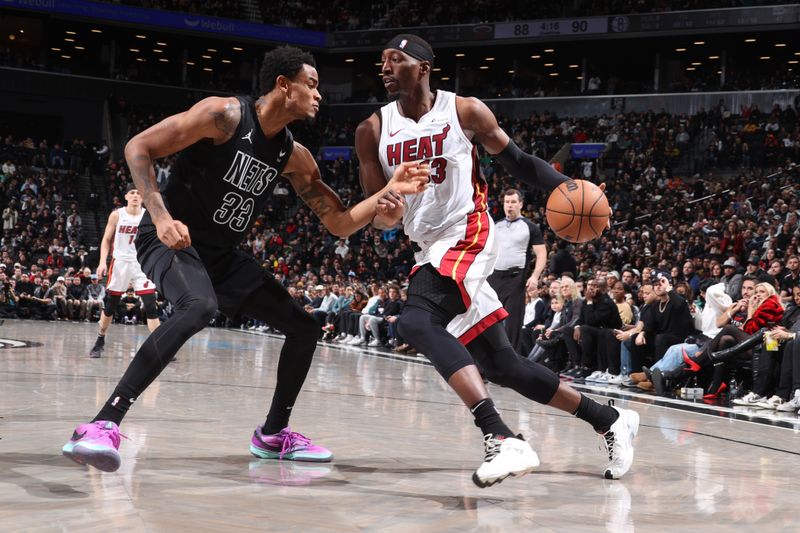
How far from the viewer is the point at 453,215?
161 inches

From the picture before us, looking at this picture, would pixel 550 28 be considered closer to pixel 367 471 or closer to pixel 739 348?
pixel 739 348

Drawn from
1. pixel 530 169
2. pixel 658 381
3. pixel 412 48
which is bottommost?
pixel 658 381

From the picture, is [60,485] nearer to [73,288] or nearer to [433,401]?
[433,401]

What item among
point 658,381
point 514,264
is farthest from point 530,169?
point 658,381

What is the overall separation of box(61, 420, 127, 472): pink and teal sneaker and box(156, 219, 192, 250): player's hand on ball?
0.78m

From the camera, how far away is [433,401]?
7223 millimetres

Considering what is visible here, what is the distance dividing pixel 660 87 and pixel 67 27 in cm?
2260

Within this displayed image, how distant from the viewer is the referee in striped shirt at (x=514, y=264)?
313 inches

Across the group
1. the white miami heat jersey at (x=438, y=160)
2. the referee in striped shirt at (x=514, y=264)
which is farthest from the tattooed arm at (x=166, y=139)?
the referee in striped shirt at (x=514, y=264)

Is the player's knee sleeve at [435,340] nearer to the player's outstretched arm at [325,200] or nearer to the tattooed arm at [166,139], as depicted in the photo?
the player's outstretched arm at [325,200]

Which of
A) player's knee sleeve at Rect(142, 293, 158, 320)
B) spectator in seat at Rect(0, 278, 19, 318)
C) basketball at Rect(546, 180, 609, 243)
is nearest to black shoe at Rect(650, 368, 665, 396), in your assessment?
basketball at Rect(546, 180, 609, 243)

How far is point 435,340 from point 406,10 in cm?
3313

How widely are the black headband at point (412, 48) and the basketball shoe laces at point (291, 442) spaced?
190 centimetres

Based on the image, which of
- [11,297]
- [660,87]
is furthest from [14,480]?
[660,87]
